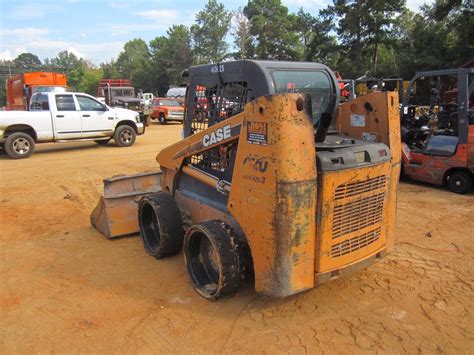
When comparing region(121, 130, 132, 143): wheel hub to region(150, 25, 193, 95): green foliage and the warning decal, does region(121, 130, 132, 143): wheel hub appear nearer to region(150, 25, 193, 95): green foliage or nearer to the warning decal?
the warning decal

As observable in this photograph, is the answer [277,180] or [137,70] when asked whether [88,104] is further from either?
[137,70]

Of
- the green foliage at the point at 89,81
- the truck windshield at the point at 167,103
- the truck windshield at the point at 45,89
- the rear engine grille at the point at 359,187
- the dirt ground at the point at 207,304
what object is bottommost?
the dirt ground at the point at 207,304

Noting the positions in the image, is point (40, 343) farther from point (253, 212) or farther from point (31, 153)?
point (31, 153)

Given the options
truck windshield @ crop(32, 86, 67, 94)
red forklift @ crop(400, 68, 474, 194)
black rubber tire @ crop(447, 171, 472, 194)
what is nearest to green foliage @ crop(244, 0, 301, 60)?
truck windshield @ crop(32, 86, 67, 94)

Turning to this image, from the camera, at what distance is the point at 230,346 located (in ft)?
10.6

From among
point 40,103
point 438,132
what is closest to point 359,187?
point 438,132

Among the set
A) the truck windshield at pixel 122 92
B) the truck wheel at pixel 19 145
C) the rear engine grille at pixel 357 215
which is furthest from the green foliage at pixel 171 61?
the rear engine grille at pixel 357 215

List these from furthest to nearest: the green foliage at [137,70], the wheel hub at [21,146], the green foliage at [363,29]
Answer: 1. the green foliage at [137,70]
2. the green foliage at [363,29]
3. the wheel hub at [21,146]

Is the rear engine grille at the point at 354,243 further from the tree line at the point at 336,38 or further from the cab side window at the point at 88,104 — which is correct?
the tree line at the point at 336,38

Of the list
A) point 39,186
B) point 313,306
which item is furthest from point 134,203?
point 39,186

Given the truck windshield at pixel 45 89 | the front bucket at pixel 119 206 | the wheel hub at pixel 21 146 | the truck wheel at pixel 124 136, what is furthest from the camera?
the truck windshield at pixel 45 89

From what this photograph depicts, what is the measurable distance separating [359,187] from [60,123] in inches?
454

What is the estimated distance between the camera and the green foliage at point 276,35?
53.7 metres

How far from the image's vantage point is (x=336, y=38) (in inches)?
1752
